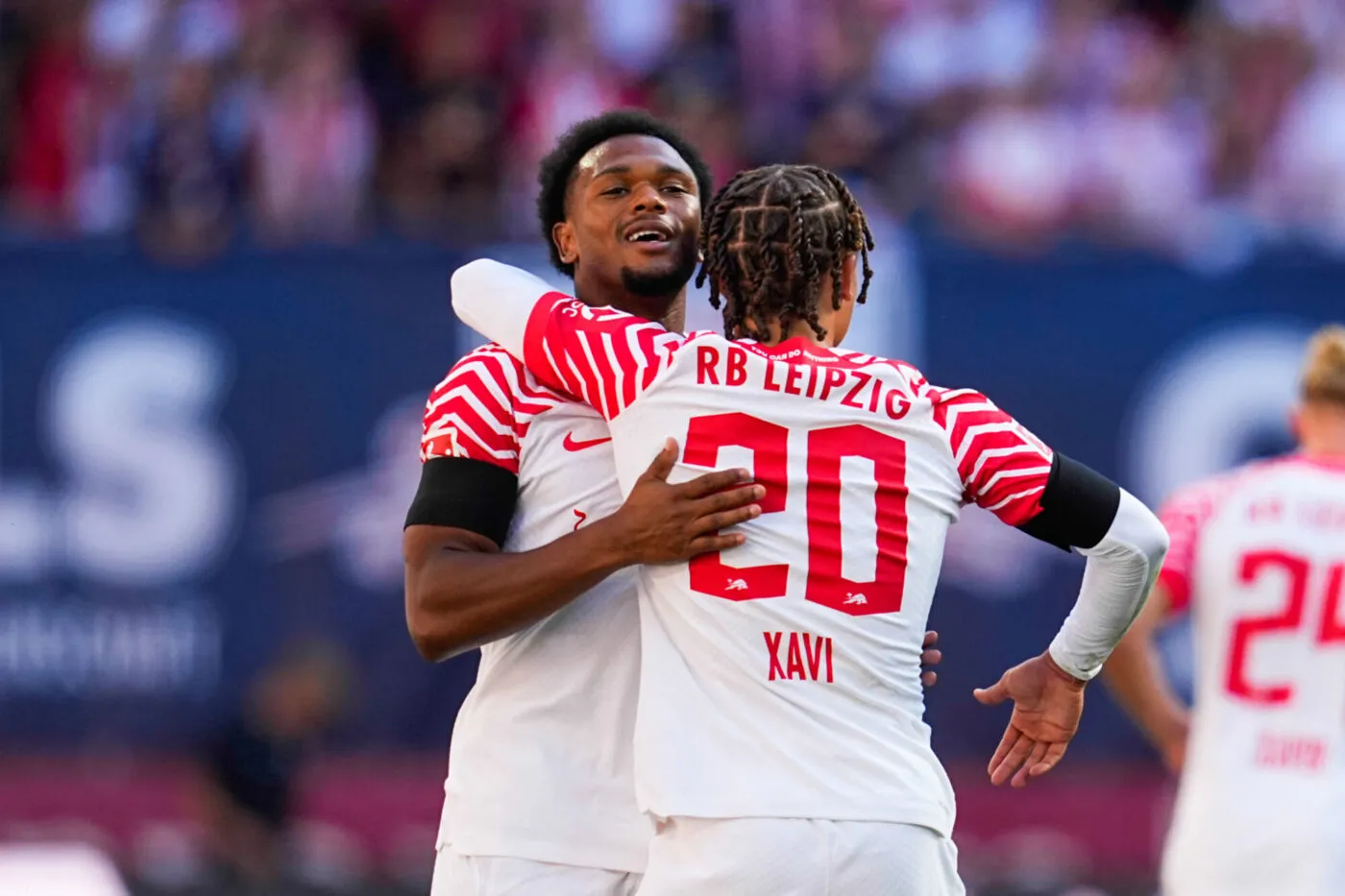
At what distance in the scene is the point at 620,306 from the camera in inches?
164

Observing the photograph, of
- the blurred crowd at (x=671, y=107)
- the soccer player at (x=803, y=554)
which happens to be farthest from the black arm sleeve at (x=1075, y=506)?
the blurred crowd at (x=671, y=107)

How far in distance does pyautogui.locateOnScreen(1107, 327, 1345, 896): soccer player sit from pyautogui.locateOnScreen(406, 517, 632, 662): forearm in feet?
8.02

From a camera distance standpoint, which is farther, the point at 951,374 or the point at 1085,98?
the point at 1085,98

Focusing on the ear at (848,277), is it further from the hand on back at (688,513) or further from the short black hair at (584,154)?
the short black hair at (584,154)

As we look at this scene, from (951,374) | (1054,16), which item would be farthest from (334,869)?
(1054,16)

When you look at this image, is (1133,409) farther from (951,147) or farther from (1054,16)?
(1054,16)

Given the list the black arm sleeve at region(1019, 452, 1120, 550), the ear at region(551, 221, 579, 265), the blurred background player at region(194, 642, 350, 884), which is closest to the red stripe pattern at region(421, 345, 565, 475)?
the ear at region(551, 221, 579, 265)

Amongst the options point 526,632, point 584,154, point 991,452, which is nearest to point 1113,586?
point 991,452

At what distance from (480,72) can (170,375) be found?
7.81ft

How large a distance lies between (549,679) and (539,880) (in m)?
0.36

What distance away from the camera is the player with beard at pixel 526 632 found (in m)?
3.63

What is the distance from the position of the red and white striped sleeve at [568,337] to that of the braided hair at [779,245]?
0.14m

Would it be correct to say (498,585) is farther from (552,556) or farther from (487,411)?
(487,411)

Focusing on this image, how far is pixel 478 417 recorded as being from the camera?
379 cm
